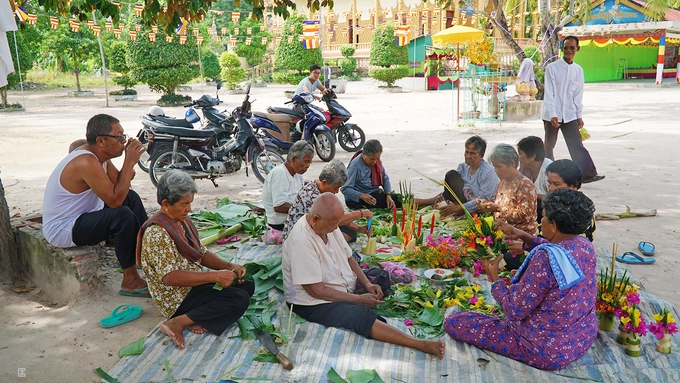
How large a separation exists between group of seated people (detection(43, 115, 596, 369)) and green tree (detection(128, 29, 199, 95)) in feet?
55.2

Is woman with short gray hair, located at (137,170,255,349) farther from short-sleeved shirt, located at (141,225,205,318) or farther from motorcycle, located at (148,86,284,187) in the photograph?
motorcycle, located at (148,86,284,187)

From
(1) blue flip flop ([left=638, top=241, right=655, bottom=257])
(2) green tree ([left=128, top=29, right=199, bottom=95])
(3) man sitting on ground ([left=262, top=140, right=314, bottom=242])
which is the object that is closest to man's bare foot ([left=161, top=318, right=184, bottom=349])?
(3) man sitting on ground ([left=262, top=140, right=314, bottom=242])

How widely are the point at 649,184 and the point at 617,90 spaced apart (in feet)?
64.0

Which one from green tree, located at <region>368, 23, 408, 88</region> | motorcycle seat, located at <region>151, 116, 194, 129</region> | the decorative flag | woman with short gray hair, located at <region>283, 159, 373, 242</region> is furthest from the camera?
green tree, located at <region>368, 23, 408, 88</region>

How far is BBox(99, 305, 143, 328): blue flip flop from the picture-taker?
3375mm

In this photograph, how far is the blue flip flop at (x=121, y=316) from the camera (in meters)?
3.37

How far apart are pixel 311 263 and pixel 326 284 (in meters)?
0.25

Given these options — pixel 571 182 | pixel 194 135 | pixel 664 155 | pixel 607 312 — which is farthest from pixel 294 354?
pixel 664 155

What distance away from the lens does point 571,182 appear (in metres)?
3.81

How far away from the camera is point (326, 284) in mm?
3240

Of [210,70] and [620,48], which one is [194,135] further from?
[620,48]

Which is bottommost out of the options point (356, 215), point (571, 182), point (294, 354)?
point (294, 354)

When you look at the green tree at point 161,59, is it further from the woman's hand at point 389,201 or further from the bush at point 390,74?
the woman's hand at point 389,201

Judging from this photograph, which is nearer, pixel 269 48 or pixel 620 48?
pixel 620 48
